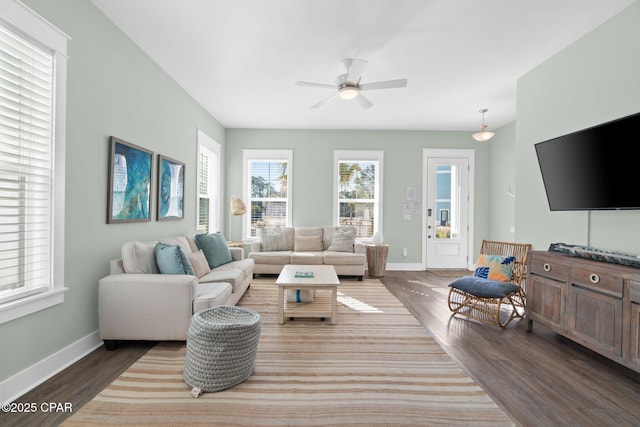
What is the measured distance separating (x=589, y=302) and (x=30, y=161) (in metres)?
4.12

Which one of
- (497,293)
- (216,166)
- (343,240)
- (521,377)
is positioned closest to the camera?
(521,377)

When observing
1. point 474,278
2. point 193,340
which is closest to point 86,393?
point 193,340

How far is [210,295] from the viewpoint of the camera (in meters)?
2.54

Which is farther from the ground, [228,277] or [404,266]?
[228,277]

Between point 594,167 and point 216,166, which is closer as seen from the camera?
point 594,167

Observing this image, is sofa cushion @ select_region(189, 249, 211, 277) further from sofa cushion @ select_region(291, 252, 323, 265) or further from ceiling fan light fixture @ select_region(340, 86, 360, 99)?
ceiling fan light fixture @ select_region(340, 86, 360, 99)

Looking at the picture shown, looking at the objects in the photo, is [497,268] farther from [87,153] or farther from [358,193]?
[87,153]

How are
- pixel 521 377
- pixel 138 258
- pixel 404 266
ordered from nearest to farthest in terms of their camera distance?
pixel 521 377, pixel 138 258, pixel 404 266

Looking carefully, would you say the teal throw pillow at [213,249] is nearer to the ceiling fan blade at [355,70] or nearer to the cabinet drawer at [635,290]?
the ceiling fan blade at [355,70]

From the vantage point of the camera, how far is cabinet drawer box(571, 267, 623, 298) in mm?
2102

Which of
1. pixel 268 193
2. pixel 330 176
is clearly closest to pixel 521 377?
pixel 330 176

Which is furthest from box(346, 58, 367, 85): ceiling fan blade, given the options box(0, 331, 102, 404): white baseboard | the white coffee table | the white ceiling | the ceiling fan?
box(0, 331, 102, 404): white baseboard

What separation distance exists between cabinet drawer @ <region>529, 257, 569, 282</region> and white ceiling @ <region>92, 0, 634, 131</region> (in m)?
2.10

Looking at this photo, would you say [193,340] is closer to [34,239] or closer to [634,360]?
[34,239]
